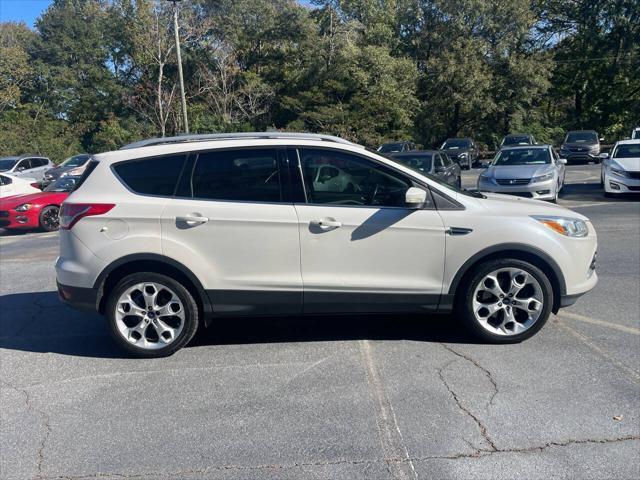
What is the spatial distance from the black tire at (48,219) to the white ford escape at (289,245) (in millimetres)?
9977

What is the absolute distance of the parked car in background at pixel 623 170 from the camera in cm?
1534

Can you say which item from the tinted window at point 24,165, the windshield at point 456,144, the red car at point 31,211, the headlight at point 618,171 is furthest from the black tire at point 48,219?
the windshield at point 456,144

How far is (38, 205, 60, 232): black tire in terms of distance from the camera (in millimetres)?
14289

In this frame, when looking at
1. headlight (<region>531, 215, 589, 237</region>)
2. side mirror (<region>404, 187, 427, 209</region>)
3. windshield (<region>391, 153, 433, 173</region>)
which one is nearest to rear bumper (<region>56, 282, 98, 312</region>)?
side mirror (<region>404, 187, 427, 209</region>)

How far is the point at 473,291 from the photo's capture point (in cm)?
514

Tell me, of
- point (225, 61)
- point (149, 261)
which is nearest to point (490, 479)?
point (149, 261)

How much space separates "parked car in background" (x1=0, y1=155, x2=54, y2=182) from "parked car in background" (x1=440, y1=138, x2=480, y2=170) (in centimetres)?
1927

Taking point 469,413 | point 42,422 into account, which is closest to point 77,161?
point 42,422

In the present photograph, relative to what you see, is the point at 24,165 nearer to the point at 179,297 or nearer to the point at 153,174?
the point at 153,174

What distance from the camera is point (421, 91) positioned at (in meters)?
43.8

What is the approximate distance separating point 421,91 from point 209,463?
42621 mm

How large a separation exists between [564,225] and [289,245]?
233 cm

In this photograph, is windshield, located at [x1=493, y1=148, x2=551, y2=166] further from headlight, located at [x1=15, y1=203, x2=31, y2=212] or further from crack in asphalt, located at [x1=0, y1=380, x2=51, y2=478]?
crack in asphalt, located at [x1=0, y1=380, x2=51, y2=478]

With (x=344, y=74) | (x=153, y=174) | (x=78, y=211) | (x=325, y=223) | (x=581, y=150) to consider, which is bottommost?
(x=581, y=150)
